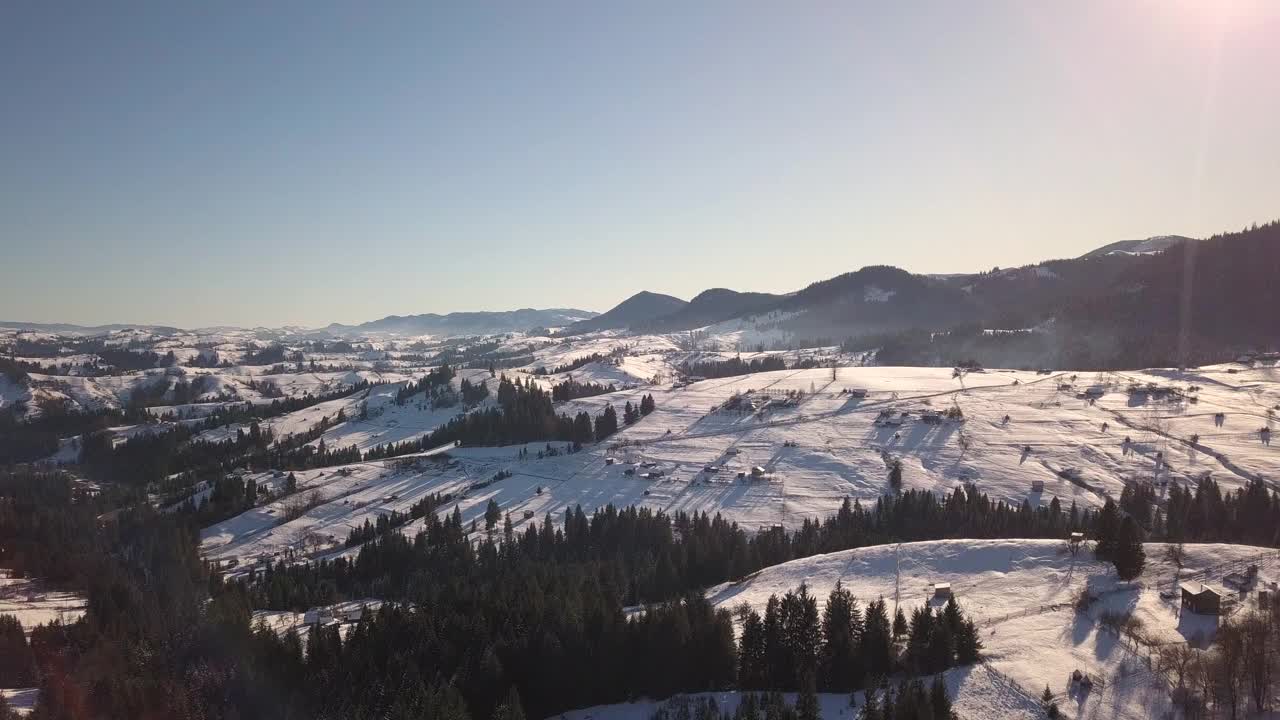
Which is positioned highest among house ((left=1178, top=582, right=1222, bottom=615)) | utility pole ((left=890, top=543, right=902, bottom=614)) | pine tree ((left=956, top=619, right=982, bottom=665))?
house ((left=1178, top=582, right=1222, bottom=615))

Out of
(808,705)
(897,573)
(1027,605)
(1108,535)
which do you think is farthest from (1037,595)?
(808,705)

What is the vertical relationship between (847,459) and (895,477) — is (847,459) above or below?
above

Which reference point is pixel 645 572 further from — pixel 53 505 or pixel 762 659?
pixel 53 505

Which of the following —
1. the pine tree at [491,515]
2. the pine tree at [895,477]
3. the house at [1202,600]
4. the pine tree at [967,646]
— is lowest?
the pine tree at [491,515]

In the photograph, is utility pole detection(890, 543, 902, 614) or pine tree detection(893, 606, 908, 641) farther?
utility pole detection(890, 543, 902, 614)

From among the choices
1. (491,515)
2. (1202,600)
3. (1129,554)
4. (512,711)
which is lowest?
(491,515)

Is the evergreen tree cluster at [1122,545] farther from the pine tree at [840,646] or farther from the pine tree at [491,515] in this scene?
the pine tree at [491,515]

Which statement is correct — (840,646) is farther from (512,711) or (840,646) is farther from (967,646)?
(512,711)

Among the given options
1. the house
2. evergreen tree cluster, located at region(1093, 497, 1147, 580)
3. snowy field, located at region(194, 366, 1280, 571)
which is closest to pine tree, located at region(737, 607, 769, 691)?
the house

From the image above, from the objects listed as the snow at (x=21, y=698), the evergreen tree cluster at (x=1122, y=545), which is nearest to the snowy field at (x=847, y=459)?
the evergreen tree cluster at (x=1122, y=545)

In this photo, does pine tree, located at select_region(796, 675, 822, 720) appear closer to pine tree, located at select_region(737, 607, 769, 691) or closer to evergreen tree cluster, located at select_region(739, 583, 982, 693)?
evergreen tree cluster, located at select_region(739, 583, 982, 693)
